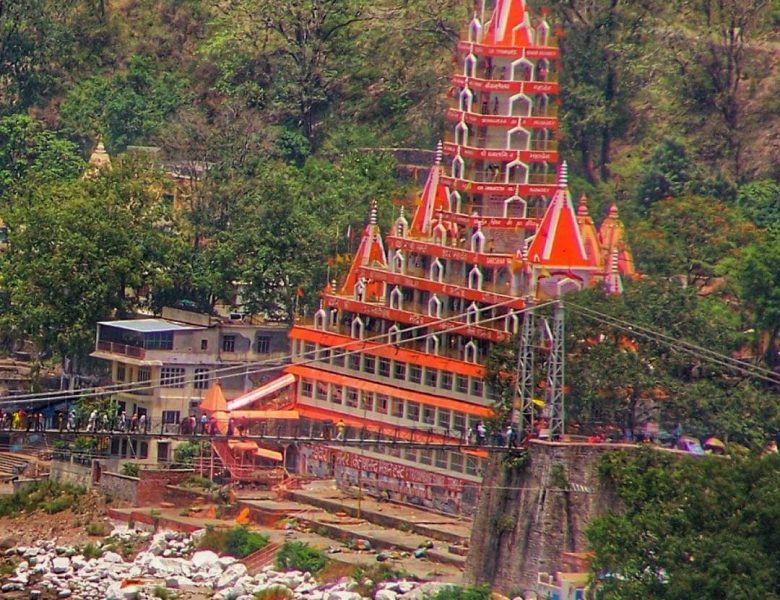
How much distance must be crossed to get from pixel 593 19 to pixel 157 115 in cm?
1441

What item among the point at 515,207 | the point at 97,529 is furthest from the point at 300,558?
the point at 515,207

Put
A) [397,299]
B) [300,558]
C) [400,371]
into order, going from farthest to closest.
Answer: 1. [397,299]
2. [400,371]
3. [300,558]

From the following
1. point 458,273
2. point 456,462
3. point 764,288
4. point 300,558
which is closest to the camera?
point 300,558

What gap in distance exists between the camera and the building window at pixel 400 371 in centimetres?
9438

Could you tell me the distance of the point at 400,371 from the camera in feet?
310

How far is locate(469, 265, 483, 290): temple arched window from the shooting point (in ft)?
308

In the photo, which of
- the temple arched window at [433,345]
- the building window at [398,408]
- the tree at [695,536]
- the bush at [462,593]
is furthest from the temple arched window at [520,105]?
the tree at [695,536]

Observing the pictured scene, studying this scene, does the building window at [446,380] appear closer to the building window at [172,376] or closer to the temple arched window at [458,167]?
the temple arched window at [458,167]

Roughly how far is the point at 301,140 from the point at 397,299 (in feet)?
69.6

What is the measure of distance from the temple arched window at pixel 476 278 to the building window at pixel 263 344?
847 cm

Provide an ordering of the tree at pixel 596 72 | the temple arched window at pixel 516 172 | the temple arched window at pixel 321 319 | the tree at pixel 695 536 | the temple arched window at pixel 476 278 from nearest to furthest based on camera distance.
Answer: the tree at pixel 695 536 → the temple arched window at pixel 476 278 → the temple arched window at pixel 516 172 → the temple arched window at pixel 321 319 → the tree at pixel 596 72

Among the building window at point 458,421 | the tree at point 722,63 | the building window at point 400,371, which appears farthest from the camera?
the tree at point 722,63

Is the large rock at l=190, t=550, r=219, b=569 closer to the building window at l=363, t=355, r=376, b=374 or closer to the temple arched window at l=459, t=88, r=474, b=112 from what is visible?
the building window at l=363, t=355, r=376, b=374

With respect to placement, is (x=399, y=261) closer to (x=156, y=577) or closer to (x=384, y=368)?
(x=384, y=368)
